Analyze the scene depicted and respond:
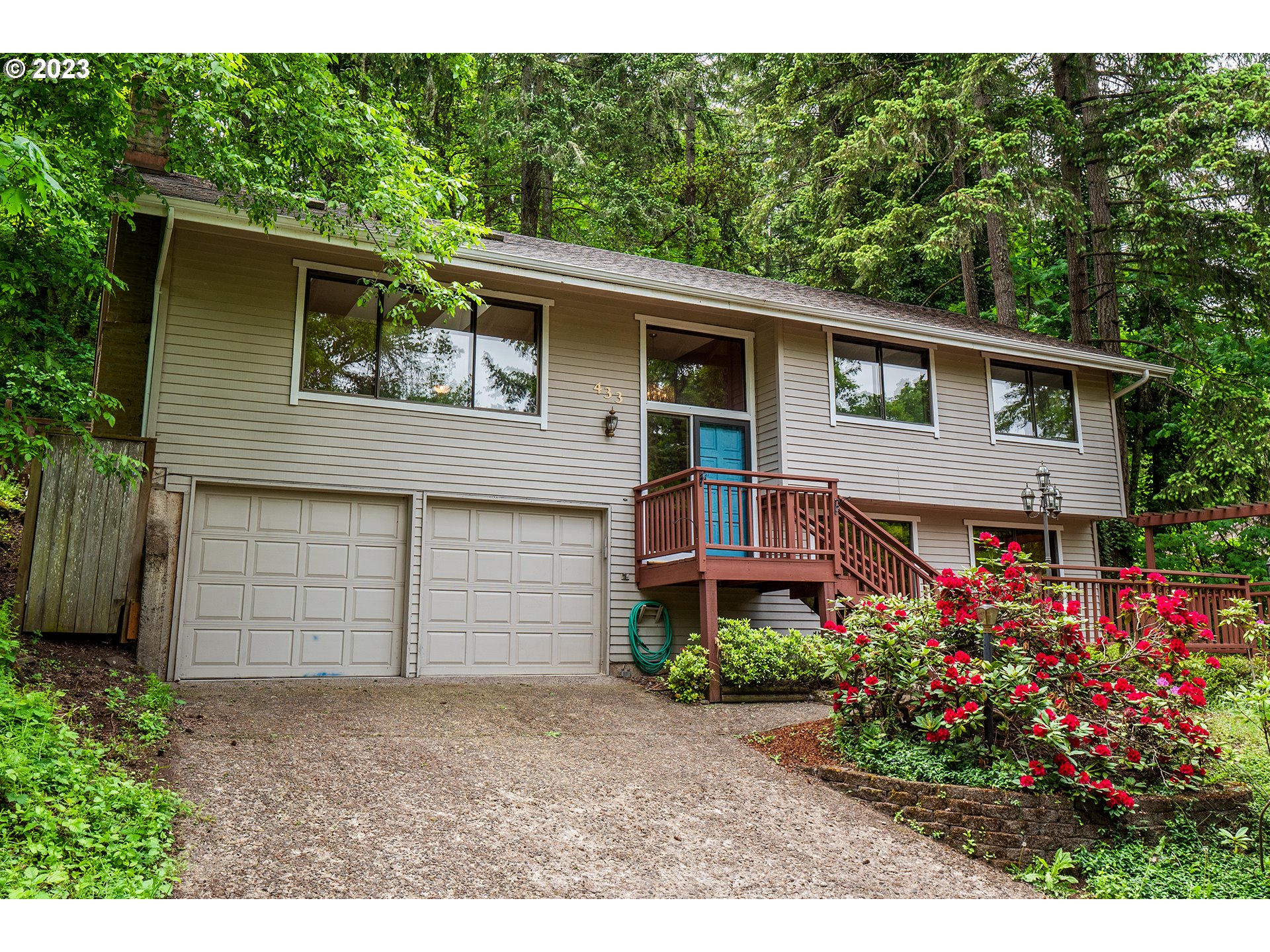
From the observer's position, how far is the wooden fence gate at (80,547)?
7.28 metres

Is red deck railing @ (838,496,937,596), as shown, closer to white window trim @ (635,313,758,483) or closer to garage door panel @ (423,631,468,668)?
white window trim @ (635,313,758,483)

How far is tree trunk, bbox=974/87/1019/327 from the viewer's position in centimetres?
1777

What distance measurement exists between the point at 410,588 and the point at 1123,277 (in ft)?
52.3

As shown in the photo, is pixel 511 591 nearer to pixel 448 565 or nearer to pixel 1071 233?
pixel 448 565

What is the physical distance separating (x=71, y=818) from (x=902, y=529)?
10.6m

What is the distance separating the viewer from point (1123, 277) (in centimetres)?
1808

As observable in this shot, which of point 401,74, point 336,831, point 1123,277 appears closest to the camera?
point 336,831

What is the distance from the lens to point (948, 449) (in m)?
12.4

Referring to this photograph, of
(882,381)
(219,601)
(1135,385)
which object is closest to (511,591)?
(219,601)

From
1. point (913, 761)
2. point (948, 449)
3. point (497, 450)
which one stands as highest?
point (948, 449)

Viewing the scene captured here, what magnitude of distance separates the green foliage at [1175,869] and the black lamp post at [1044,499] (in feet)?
20.2

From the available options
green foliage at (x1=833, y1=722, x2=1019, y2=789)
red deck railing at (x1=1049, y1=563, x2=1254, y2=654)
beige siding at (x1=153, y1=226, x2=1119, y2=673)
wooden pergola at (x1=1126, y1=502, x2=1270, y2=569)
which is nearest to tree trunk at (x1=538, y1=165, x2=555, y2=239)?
beige siding at (x1=153, y1=226, x2=1119, y2=673)

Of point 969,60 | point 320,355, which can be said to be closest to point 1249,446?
point 969,60
